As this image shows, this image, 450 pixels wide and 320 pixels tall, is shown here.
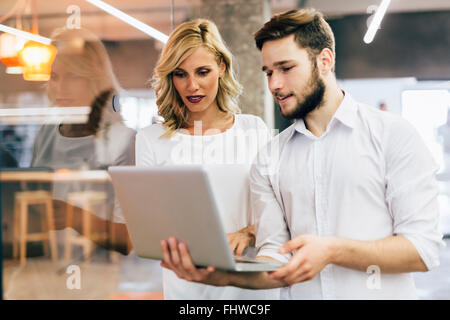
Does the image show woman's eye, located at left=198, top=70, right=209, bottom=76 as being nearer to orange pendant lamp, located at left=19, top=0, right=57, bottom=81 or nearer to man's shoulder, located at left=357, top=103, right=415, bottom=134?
man's shoulder, located at left=357, top=103, right=415, bottom=134

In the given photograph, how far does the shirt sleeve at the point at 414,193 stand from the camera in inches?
43.7

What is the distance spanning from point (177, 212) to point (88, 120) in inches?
Answer: 36.1

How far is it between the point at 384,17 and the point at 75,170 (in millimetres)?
1306

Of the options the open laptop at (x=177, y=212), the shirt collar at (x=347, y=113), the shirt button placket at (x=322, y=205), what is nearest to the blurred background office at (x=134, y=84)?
the shirt collar at (x=347, y=113)

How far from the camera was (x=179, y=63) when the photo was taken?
4.76 feet

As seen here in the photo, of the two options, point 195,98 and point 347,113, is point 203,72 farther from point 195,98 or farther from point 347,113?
point 347,113

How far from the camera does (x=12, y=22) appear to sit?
185 centimetres

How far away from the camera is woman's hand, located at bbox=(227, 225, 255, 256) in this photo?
4.46 ft

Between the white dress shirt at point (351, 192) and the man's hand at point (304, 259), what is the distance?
0.12 m

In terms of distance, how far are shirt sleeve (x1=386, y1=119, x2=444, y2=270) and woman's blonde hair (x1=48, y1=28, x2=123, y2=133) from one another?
1056 millimetres

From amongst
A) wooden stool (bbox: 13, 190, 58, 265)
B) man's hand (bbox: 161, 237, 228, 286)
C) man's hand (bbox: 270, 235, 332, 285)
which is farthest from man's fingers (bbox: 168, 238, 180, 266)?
wooden stool (bbox: 13, 190, 58, 265)

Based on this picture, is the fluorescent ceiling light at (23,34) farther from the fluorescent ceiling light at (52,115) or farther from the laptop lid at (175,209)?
the laptop lid at (175,209)
